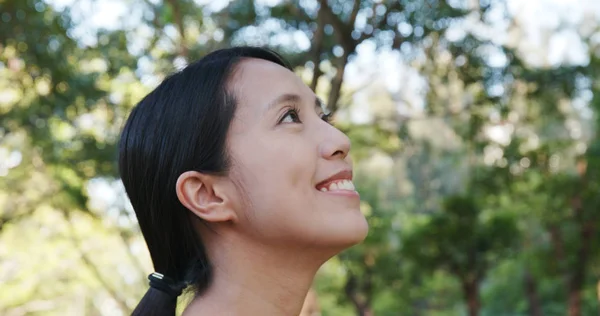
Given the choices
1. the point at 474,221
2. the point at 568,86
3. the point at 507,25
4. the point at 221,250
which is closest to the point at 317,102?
the point at 221,250

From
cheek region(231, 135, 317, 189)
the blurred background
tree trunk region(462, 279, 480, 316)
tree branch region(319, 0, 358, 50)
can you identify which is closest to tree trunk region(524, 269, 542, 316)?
the blurred background

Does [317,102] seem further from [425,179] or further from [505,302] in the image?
[425,179]

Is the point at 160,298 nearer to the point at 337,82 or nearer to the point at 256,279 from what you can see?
the point at 256,279

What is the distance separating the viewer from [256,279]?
4.61 feet

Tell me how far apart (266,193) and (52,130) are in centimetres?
842

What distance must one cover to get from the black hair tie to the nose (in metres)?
0.42

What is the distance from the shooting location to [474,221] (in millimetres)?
12523

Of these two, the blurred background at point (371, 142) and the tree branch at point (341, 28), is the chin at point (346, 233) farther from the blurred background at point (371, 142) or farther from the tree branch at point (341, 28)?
the tree branch at point (341, 28)

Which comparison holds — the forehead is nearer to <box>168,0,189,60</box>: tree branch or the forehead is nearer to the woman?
the woman

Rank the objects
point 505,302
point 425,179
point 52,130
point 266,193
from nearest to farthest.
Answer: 1. point 266,193
2. point 52,130
3. point 505,302
4. point 425,179

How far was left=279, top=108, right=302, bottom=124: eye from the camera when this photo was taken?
146 centimetres

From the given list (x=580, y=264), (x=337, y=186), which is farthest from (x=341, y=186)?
(x=580, y=264)

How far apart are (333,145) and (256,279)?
313 mm

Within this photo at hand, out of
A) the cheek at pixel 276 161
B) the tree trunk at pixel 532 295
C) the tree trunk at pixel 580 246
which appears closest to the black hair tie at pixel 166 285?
the cheek at pixel 276 161
